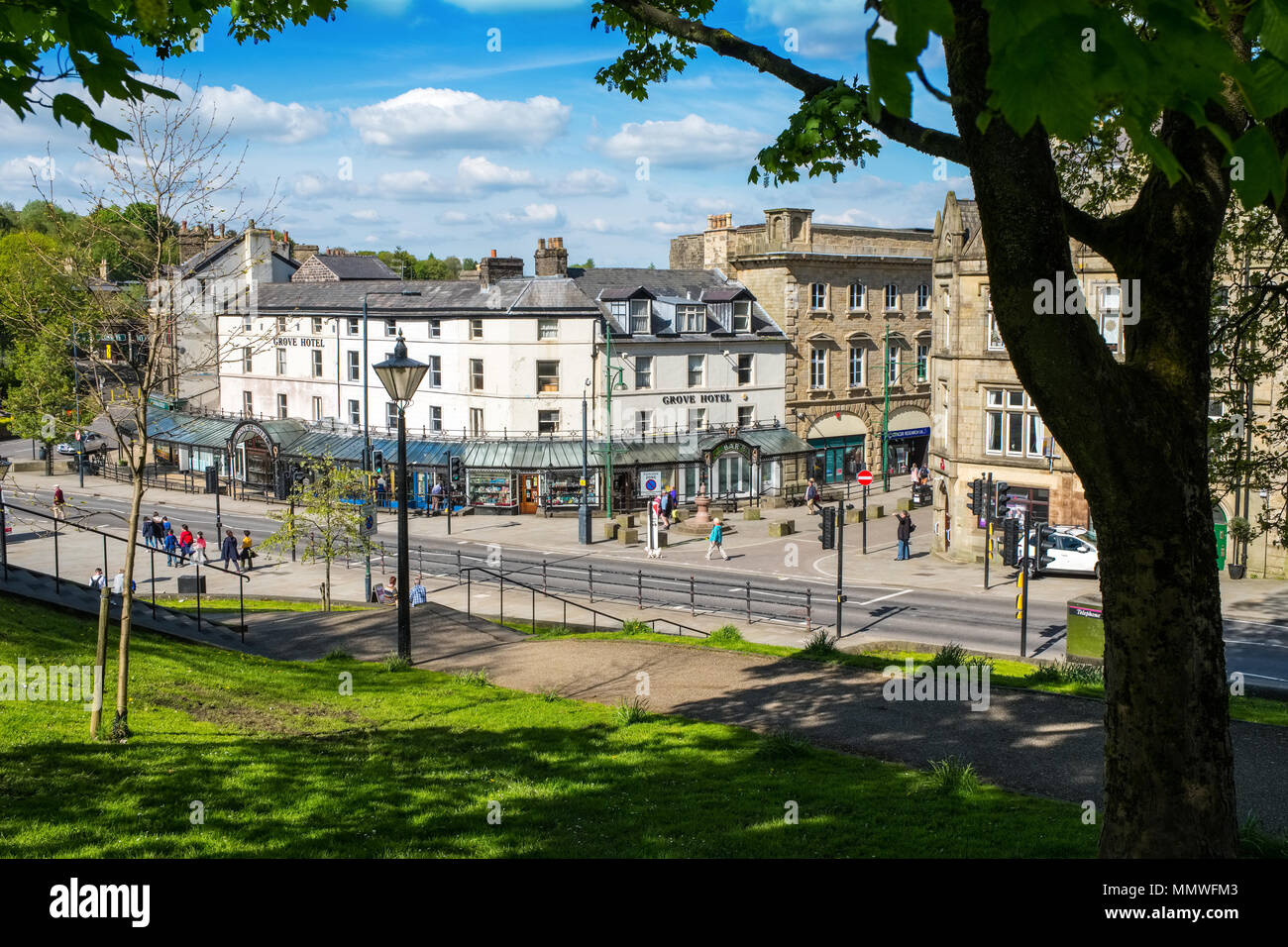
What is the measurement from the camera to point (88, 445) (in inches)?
2672

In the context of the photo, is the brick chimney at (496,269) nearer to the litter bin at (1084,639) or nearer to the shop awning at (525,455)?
the shop awning at (525,455)

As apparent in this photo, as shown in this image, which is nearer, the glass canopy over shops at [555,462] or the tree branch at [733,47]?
the tree branch at [733,47]

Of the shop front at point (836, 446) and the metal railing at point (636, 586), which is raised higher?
the shop front at point (836, 446)

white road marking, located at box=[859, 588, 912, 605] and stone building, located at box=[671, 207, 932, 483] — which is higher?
stone building, located at box=[671, 207, 932, 483]

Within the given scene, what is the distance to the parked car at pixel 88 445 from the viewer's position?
214 ft

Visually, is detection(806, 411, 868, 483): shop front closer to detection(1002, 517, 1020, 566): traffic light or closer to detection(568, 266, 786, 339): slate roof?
detection(568, 266, 786, 339): slate roof

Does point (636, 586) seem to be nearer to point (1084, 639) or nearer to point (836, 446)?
point (1084, 639)

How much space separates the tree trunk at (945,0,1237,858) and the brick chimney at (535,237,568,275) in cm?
4833

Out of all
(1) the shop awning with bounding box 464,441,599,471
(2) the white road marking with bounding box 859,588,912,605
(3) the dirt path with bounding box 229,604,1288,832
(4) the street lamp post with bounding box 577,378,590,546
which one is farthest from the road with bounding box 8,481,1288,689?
(1) the shop awning with bounding box 464,441,599,471

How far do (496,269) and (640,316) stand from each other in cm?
749

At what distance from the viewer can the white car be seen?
1387 inches

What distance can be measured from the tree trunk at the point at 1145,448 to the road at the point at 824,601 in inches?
802

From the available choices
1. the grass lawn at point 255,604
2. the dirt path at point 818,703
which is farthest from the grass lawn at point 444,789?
the grass lawn at point 255,604
